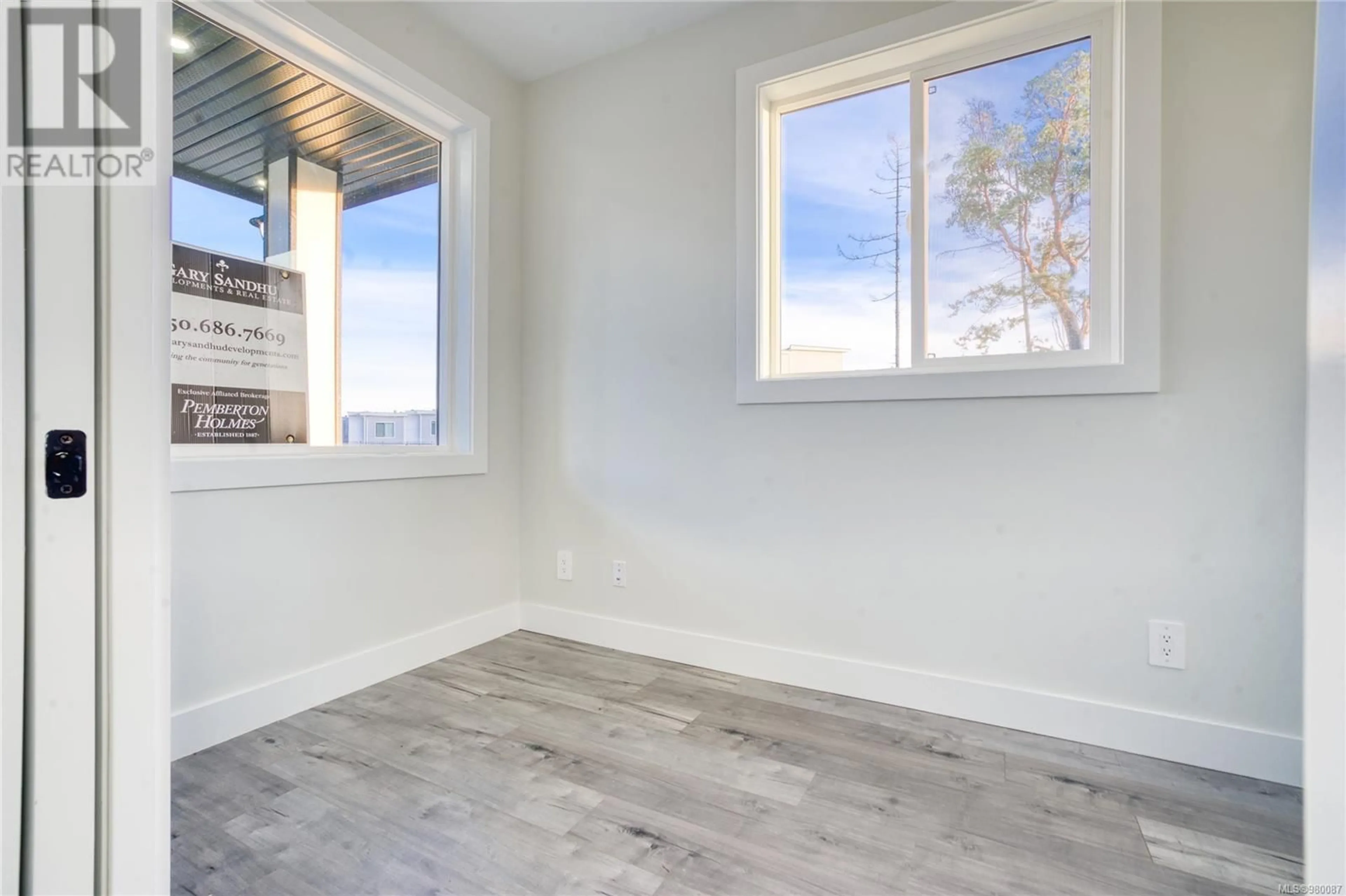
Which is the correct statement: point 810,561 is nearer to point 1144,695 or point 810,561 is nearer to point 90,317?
point 1144,695

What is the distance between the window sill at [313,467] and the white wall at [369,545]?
1.3 inches

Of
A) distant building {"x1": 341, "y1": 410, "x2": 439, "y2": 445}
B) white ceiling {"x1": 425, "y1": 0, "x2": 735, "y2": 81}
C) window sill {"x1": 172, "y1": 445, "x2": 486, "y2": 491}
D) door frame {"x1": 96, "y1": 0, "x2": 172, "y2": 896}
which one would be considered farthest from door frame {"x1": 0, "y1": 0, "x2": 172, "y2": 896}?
white ceiling {"x1": 425, "y1": 0, "x2": 735, "y2": 81}

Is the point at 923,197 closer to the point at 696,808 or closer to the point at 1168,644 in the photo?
the point at 1168,644

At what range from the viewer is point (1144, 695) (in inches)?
68.2

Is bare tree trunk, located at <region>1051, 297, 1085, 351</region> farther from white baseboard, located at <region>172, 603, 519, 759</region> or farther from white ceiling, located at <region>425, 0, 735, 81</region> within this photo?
white baseboard, located at <region>172, 603, 519, 759</region>

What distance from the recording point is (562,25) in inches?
95.5

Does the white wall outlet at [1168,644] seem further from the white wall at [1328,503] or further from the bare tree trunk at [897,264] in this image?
the white wall at [1328,503]

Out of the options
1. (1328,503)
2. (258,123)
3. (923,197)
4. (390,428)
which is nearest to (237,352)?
(390,428)

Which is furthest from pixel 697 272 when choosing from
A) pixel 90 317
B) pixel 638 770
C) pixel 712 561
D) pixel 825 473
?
pixel 90 317

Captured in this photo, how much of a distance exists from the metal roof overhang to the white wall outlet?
9.87 ft

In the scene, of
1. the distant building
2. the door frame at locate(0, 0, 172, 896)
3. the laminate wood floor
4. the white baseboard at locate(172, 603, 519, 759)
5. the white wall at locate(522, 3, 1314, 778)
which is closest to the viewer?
the door frame at locate(0, 0, 172, 896)

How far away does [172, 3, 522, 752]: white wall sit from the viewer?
1765 mm

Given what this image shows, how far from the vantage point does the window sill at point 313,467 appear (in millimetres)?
1747

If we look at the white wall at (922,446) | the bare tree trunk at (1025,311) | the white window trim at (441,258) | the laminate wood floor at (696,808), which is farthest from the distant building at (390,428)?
the bare tree trunk at (1025,311)
